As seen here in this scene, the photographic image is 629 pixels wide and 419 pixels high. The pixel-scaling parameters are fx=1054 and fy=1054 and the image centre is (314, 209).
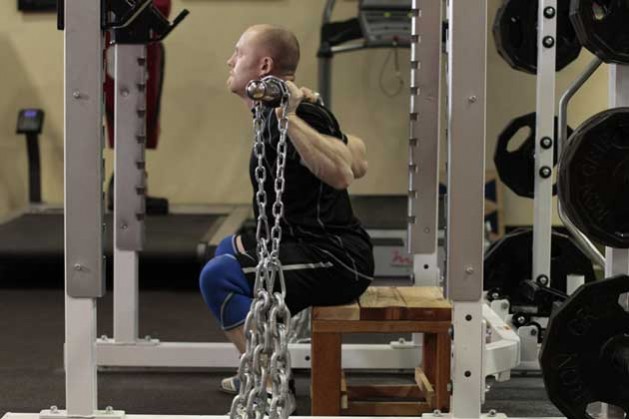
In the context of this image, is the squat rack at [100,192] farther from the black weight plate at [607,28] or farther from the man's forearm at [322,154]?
the man's forearm at [322,154]

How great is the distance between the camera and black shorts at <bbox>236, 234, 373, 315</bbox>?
3.04 metres

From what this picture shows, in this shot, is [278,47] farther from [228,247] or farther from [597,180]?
[597,180]

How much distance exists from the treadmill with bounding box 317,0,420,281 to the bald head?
8.24 ft

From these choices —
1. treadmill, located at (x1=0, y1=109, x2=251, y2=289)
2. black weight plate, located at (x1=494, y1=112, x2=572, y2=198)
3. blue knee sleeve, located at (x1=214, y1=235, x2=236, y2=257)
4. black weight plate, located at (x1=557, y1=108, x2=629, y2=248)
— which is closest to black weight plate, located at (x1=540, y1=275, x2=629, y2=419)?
black weight plate, located at (x1=557, y1=108, x2=629, y2=248)

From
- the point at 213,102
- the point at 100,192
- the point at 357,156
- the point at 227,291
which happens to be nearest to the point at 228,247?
the point at 227,291

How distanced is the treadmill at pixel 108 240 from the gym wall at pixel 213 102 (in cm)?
25

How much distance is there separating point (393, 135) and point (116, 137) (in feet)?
12.5

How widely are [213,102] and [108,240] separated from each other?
1.87 m

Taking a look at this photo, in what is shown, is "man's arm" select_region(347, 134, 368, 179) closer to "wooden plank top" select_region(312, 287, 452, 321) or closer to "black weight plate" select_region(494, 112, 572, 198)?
"wooden plank top" select_region(312, 287, 452, 321)

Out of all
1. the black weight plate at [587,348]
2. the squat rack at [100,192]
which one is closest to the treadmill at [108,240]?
the squat rack at [100,192]

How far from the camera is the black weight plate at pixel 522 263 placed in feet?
12.3

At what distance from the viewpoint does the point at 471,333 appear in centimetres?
259

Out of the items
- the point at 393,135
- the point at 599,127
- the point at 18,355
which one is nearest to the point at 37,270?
the point at 18,355

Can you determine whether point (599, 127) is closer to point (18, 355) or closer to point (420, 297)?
point (420, 297)
